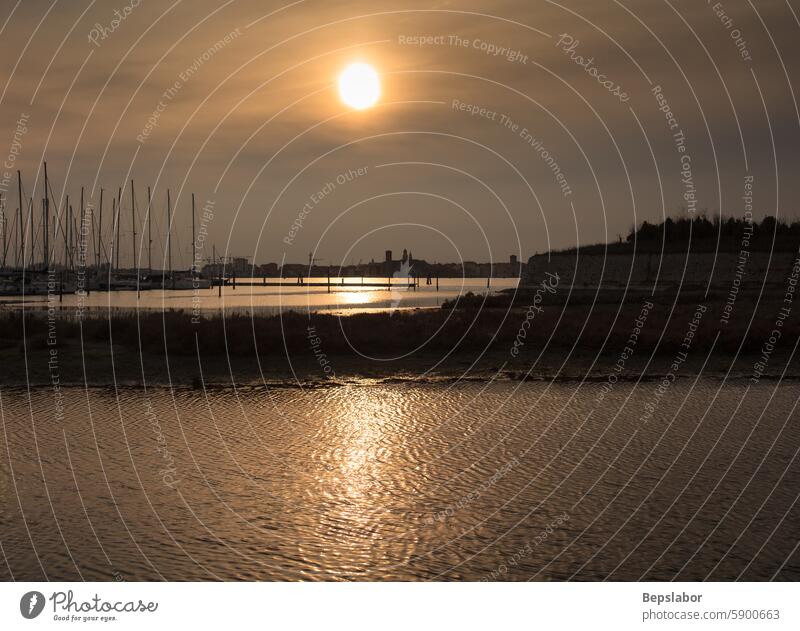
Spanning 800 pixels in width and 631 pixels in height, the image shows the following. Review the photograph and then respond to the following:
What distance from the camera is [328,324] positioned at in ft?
142

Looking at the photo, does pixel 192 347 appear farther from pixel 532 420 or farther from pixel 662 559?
pixel 662 559

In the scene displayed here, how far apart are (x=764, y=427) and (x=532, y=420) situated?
547 cm

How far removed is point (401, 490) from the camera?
13188 millimetres
